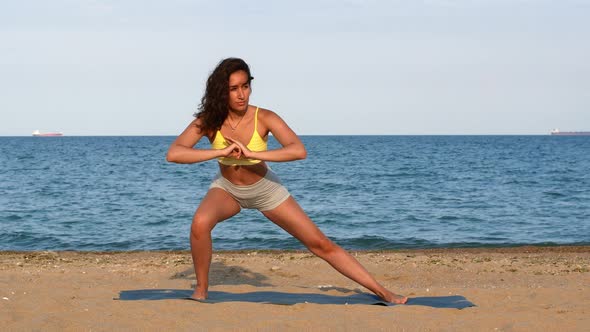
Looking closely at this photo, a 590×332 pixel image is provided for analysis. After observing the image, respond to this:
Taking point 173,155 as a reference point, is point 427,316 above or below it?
below

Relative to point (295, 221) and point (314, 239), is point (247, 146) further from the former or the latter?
point (314, 239)

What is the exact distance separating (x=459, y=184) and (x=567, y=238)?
47.5ft

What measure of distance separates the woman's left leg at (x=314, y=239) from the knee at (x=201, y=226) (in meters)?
0.53

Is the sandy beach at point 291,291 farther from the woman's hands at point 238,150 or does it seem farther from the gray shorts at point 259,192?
the woman's hands at point 238,150

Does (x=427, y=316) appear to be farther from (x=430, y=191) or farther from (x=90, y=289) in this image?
(x=430, y=191)

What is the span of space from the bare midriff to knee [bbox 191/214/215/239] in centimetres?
41

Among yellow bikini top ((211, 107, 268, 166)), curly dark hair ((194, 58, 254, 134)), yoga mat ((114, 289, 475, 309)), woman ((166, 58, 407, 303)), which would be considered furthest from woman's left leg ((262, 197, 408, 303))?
curly dark hair ((194, 58, 254, 134))

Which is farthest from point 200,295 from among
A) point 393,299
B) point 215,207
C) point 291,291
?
point 393,299

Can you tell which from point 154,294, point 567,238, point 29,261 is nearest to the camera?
point 154,294

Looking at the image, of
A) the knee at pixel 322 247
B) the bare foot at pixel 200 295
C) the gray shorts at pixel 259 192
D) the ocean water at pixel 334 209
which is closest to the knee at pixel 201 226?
the gray shorts at pixel 259 192

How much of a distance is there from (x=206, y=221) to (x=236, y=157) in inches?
24.1

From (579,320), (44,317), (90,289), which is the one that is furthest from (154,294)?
(579,320)

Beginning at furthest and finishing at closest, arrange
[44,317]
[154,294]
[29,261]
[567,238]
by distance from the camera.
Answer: [567,238], [29,261], [154,294], [44,317]

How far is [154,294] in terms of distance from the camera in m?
7.34
